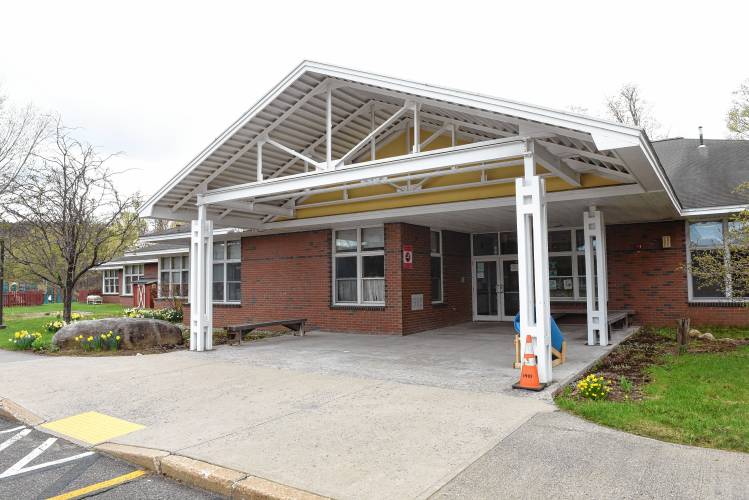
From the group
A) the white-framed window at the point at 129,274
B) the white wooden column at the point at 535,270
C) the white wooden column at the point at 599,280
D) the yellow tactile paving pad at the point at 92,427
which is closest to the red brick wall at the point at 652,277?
the white wooden column at the point at 599,280

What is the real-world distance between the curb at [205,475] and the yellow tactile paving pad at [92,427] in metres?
0.34

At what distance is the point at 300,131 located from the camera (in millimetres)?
11164

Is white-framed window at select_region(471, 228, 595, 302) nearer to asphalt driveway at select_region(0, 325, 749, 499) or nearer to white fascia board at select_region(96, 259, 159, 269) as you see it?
asphalt driveway at select_region(0, 325, 749, 499)

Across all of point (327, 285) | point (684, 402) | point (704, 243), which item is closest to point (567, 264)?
point (704, 243)

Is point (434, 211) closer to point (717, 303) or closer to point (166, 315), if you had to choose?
point (717, 303)

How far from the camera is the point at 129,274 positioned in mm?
35344

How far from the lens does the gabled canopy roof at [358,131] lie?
716cm

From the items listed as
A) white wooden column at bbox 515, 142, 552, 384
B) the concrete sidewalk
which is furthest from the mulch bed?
the concrete sidewalk

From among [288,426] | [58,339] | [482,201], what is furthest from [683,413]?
[58,339]

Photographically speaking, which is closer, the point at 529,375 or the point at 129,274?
the point at 529,375

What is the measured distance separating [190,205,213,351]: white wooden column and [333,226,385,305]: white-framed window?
162 inches

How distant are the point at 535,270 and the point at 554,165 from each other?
2409 mm

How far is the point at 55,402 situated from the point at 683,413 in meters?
7.62

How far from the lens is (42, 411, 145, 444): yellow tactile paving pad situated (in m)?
5.73
